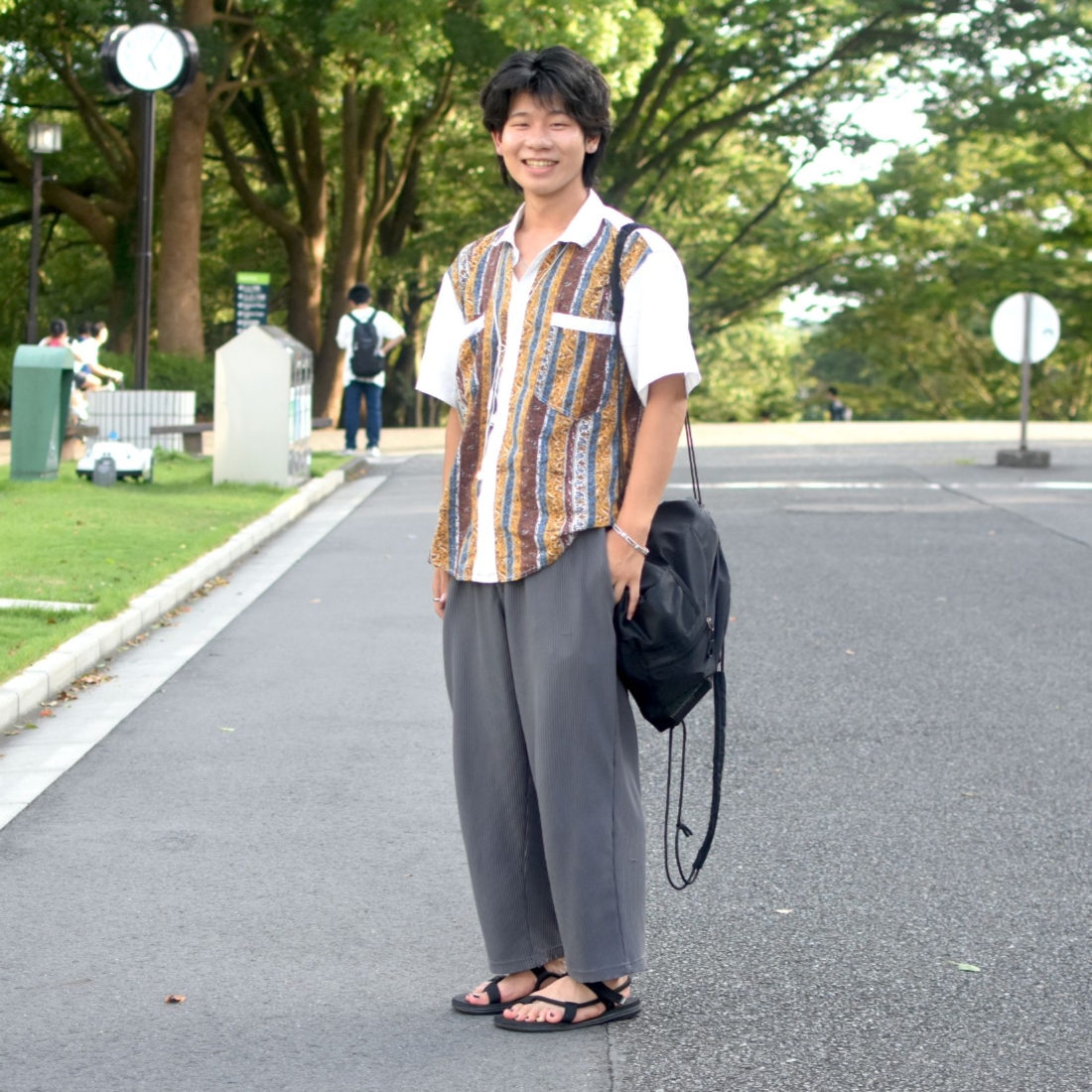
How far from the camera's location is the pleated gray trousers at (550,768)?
11.3ft

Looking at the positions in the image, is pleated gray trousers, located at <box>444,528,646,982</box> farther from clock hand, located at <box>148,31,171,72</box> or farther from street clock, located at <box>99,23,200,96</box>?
clock hand, located at <box>148,31,171,72</box>

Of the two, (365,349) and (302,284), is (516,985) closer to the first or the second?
(365,349)

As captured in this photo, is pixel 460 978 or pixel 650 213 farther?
pixel 650 213

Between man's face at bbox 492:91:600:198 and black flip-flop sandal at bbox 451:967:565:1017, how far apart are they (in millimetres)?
1614

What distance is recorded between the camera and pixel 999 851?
4.96m

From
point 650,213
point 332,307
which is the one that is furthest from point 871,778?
point 650,213

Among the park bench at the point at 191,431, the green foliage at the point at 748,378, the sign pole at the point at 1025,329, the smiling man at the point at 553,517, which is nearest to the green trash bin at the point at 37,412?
the park bench at the point at 191,431

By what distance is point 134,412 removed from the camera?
1988cm

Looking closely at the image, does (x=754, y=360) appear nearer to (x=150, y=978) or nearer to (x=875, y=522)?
(x=875, y=522)

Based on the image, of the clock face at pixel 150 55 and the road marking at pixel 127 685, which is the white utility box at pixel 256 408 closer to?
the road marking at pixel 127 685

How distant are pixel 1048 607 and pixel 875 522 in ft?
15.0

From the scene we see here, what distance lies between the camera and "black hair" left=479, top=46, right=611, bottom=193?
11.3 feet

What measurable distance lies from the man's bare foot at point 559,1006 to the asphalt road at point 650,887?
0.05 metres

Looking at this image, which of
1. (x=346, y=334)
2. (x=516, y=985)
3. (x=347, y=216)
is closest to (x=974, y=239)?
(x=347, y=216)
